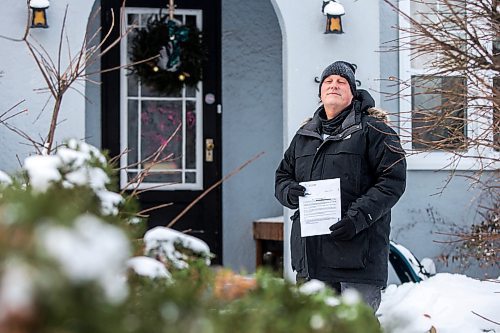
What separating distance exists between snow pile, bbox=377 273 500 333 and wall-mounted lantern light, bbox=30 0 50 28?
9.97 feet

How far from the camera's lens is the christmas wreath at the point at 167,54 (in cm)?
813

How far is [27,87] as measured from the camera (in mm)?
6672

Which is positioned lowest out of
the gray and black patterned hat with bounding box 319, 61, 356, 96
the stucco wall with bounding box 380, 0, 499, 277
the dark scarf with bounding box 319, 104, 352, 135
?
the stucco wall with bounding box 380, 0, 499, 277

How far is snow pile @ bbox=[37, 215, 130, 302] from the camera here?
1146 millimetres

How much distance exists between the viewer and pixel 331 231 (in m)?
4.54

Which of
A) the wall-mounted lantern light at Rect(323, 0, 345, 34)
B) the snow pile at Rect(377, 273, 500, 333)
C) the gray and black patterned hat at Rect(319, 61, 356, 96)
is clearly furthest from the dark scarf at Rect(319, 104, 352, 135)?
the wall-mounted lantern light at Rect(323, 0, 345, 34)

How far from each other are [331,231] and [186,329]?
3196 millimetres

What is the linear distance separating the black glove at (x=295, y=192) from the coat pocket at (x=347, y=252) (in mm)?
239

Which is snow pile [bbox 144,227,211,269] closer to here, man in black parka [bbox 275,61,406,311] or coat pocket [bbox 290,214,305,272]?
man in black parka [bbox 275,61,406,311]

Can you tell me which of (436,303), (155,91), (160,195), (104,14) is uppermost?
(104,14)

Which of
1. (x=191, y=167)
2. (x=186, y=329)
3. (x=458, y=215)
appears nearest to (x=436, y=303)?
(x=458, y=215)

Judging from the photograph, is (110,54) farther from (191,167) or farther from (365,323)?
(365,323)

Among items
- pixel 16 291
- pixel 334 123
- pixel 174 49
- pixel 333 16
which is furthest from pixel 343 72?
pixel 16 291

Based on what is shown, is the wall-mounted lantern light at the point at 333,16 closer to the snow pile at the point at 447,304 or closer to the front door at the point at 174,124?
the front door at the point at 174,124
